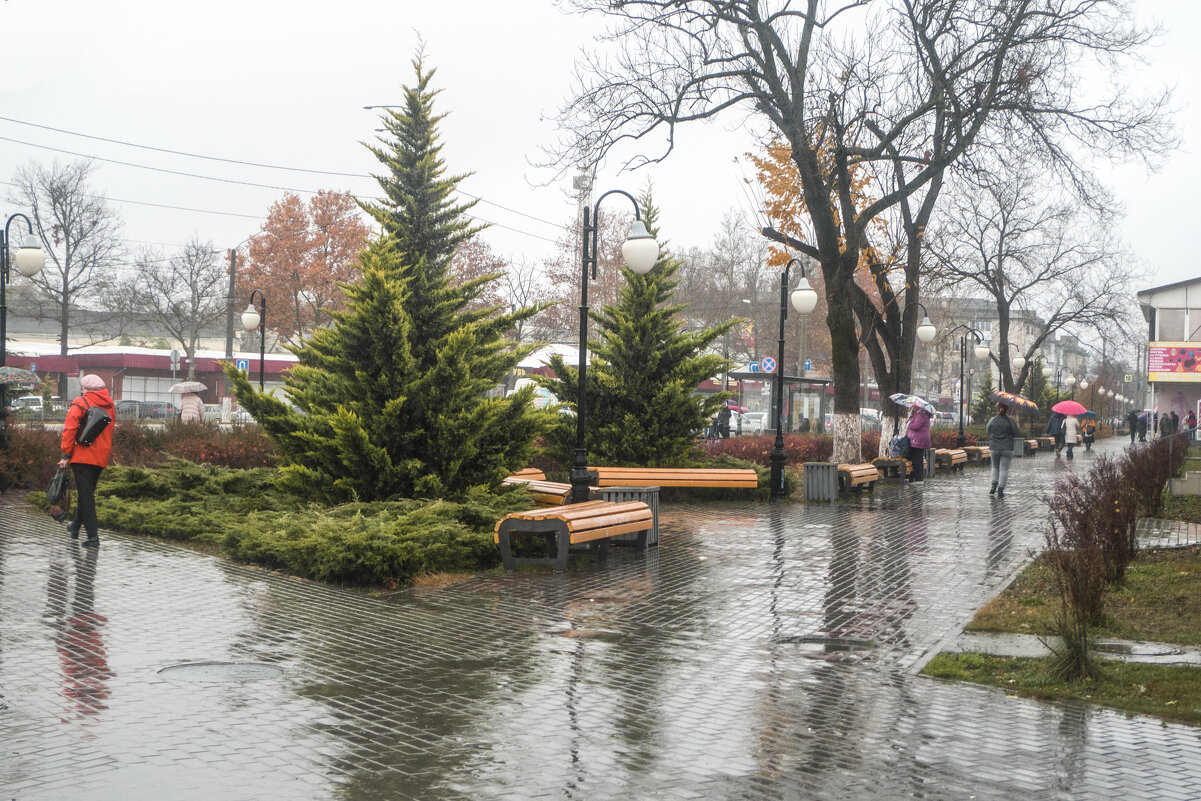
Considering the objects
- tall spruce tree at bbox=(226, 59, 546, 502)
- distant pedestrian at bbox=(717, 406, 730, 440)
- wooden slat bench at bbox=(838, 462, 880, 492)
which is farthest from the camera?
distant pedestrian at bbox=(717, 406, 730, 440)

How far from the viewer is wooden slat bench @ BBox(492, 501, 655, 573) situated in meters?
11.4

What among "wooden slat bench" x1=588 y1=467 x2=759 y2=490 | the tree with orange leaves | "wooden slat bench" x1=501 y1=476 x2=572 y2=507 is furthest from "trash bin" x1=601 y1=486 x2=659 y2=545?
the tree with orange leaves

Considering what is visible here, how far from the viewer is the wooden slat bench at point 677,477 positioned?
59.3 ft

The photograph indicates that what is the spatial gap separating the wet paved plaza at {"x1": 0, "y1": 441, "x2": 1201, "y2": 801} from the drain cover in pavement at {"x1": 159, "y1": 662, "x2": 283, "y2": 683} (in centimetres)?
3

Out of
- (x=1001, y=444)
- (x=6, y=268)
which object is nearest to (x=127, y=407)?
(x=6, y=268)

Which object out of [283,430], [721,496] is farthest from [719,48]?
[283,430]

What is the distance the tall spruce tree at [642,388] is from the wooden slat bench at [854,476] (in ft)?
9.63

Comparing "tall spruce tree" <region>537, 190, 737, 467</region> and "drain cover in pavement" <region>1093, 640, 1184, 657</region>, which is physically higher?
"tall spruce tree" <region>537, 190, 737, 467</region>

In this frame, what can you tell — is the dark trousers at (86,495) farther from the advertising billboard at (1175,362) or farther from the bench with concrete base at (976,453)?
the advertising billboard at (1175,362)

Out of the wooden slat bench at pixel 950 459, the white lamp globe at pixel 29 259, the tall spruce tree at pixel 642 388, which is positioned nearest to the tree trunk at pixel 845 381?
the tall spruce tree at pixel 642 388

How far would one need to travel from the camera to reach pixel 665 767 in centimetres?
545

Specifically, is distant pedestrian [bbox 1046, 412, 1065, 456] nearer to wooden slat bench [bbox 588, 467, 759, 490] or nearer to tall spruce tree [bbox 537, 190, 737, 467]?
tall spruce tree [bbox 537, 190, 737, 467]

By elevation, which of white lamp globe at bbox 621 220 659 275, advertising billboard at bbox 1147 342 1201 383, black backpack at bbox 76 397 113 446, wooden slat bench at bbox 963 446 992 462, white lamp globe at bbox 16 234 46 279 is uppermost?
advertising billboard at bbox 1147 342 1201 383

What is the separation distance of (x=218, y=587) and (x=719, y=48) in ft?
55.4
